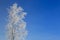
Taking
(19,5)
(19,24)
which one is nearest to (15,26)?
(19,24)

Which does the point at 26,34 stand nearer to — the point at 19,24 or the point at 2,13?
the point at 19,24

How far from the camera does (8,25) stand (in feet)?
12.7

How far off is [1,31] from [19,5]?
19.8 inches

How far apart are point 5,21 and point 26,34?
398mm

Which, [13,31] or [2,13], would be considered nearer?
[13,31]

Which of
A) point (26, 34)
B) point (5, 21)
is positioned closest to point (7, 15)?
point (5, 21)

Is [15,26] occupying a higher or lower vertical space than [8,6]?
lower

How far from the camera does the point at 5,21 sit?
399 centimetres

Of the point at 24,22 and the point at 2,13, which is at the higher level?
the point at 2,13

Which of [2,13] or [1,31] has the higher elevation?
[2,13]

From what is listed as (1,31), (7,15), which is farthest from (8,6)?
(1,31)

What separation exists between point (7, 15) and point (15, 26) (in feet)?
0.81

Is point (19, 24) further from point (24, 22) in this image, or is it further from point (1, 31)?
point (1, 31)

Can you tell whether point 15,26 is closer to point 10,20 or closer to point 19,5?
point 10,20
